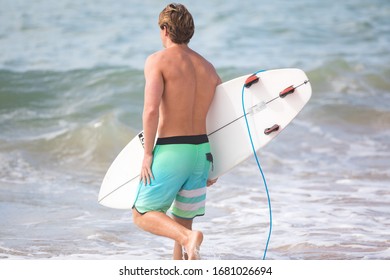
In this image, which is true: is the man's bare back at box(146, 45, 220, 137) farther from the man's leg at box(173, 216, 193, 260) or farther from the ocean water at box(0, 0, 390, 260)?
the ocean water at box(0, 0, 390, 260)

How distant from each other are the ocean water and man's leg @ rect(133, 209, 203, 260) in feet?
3.87

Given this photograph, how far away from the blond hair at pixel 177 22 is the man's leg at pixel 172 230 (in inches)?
35.1

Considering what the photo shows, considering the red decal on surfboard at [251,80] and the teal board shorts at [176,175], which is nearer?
the teal board shorts at [176,175]

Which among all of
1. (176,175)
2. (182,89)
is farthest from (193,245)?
(182,89)

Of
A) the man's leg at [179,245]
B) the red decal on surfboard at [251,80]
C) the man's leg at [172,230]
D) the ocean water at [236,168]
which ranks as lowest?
the ocean water at [236,168]

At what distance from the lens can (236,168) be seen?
779cm

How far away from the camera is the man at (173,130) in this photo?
386 centimetres

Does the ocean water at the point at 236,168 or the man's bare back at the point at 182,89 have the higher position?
the man's bare back at the point at 182,89

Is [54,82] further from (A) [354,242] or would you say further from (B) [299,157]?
(A) [354,242]

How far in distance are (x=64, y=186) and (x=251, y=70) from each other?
7.15 metres

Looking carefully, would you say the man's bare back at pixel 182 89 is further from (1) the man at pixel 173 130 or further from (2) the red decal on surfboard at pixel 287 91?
(2) the red decal on surfboard at pixel 287 91

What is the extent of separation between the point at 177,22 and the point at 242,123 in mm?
807

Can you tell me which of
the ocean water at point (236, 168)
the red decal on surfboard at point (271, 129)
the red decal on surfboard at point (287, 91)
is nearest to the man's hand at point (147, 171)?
the red decal on surfboard at point (271, 129)

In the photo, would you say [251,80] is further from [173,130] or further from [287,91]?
[173,130]
